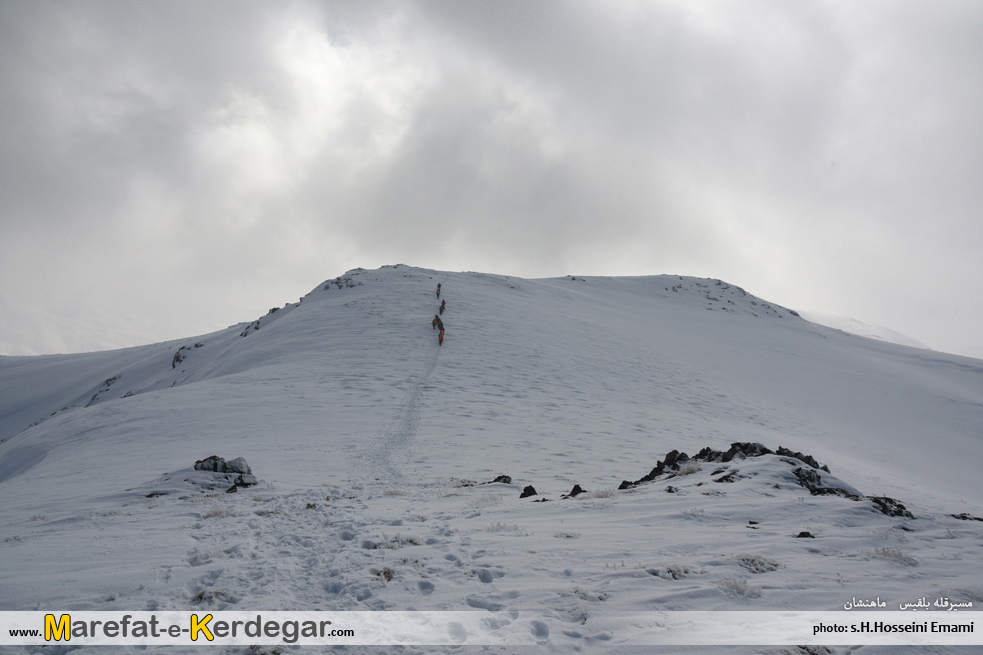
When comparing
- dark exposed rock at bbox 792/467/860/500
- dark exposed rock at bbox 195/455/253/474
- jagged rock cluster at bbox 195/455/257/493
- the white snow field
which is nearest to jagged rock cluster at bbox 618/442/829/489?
the white snow field

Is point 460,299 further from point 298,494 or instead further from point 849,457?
point 298,494

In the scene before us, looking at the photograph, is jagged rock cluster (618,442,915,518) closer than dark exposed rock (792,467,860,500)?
Yes

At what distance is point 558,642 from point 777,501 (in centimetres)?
465

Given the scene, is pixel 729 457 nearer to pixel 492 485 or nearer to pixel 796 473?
pixel 796 473

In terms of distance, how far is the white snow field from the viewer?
477 cm

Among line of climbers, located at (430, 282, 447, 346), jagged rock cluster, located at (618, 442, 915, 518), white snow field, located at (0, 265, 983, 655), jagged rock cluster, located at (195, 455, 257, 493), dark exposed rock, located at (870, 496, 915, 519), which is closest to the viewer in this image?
white snow field, located at (0, 265, 983, 655)

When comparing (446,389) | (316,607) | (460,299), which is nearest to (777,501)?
(316,607)

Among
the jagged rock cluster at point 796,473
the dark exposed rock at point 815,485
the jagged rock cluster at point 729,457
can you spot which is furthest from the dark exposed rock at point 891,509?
the jagged rock cluster at point 729,457

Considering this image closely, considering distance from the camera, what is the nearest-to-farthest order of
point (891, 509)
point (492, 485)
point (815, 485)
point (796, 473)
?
point (891, 509) < point (815, 485) < point (796, 473) < point (492, 485)

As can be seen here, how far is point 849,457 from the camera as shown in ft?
59.3

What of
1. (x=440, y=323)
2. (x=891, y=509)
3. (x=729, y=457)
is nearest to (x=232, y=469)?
(x=729, y=457)

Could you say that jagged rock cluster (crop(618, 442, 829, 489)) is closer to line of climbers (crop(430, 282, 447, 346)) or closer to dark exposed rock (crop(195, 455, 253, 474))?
dark exposed rock (crop(195, 455, 253, 474))

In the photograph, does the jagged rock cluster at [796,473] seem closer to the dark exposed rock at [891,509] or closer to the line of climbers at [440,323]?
the dark exposed rock at [891,509]

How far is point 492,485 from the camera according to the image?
9.70 m
